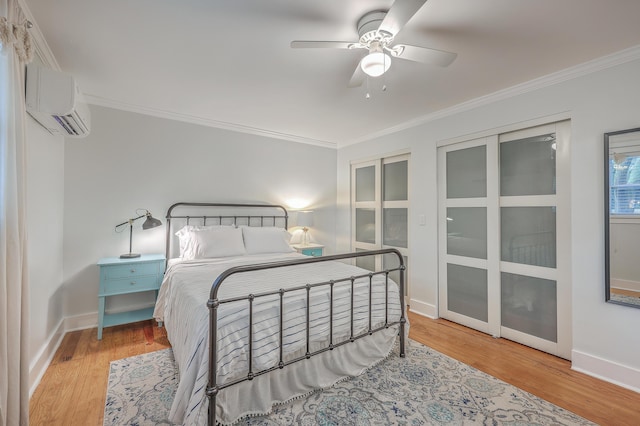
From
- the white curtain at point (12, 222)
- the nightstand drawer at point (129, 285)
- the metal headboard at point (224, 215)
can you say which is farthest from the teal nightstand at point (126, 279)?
the white curtain at point (12, 222)

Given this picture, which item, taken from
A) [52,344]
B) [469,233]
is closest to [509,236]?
[469,233]

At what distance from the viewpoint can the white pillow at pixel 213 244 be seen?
3051 mm

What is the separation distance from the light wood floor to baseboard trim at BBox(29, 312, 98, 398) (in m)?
0.04

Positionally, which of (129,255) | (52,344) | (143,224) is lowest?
(52,344)

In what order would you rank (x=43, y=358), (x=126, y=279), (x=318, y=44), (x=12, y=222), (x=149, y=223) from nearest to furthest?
(x=12, y=222)
(x=318, y=44)
(x=43, y=358)
(x=126, y=279)
(x=149, y=223)

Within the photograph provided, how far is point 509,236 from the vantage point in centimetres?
284

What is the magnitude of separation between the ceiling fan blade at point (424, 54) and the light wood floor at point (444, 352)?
236 centimetres

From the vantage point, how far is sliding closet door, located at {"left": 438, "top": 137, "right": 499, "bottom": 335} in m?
2.94

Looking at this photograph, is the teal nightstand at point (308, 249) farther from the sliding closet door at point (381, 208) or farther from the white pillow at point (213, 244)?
the white pillow at point (213, 244)

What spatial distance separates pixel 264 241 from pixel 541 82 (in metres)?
3.21

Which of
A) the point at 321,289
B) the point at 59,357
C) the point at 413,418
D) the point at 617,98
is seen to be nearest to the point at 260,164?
the point at 321,289

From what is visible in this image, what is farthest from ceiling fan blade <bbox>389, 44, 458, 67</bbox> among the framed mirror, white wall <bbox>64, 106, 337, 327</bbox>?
white wall <bbox>64, 106, 337, 327</bbox>

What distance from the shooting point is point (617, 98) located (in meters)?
2.11

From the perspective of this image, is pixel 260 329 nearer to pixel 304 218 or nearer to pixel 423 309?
pixel 423 309
